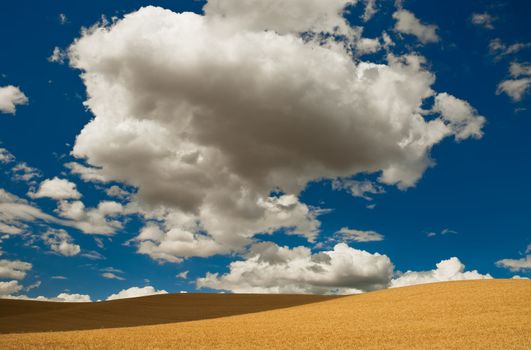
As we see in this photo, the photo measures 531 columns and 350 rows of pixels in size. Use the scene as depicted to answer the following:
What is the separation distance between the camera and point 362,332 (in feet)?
77.7

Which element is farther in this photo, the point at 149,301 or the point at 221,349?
the point at 149,301

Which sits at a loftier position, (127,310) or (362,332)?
(127,310)

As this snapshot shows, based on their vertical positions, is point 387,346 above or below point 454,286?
below

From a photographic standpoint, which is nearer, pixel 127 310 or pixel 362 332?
pixel 362 332

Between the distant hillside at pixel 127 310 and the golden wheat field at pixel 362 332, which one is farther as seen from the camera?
the distant hillside at pixel 127 310

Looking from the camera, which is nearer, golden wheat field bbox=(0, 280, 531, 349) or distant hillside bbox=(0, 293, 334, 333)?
golden wheat field bbox=(0, 280, 531, 349)

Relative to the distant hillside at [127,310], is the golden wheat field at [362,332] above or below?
below

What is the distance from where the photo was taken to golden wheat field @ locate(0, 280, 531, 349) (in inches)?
779

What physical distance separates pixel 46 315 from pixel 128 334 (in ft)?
80.7

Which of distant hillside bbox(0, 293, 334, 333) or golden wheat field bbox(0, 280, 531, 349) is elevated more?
distant hillside bbox(0, 293, 334, 333)

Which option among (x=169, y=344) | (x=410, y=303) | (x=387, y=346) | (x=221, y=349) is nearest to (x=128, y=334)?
(x=169, y=344)

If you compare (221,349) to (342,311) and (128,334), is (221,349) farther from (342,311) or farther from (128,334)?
(342,311)

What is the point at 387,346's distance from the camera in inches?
752

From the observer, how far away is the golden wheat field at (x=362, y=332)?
19781 mm
